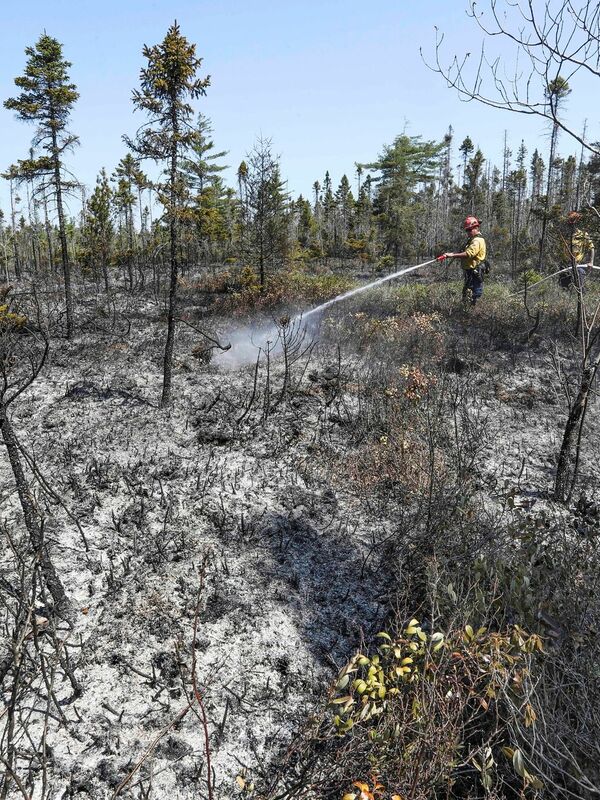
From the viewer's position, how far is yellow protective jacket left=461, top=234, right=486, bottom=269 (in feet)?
39.2

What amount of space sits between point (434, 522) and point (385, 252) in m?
36.4

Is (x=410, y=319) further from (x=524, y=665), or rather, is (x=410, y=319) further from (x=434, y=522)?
(x=524, y=665)

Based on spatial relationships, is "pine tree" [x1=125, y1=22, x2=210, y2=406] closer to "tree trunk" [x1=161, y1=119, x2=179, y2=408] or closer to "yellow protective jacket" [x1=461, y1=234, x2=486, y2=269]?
"tree trunk" [x1=161, y1=119, x2=179, y2=408]

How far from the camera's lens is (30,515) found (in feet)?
13.5

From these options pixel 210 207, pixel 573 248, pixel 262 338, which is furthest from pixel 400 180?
pixel 573 248

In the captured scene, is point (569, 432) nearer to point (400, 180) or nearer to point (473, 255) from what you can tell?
point (473, 255)

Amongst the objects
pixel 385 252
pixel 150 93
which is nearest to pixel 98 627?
pixel 150 93

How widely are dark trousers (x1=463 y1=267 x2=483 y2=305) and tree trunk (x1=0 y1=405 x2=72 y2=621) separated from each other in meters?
11.6

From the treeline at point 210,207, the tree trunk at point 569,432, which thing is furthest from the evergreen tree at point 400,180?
the tree trunk at point 569,432

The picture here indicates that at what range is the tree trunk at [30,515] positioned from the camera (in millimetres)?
3973

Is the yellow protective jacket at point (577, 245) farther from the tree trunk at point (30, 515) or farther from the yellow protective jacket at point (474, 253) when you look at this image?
the tree trunk at point (30, 515)

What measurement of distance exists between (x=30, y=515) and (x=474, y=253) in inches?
442

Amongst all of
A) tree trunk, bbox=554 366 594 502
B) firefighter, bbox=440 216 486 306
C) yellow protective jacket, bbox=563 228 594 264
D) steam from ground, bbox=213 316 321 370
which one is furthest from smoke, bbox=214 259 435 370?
tree trunk, bbox=554 366 594 502

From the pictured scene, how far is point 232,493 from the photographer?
683 cm
